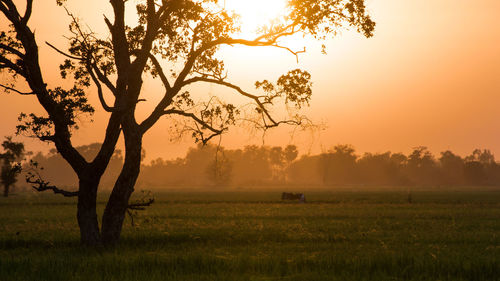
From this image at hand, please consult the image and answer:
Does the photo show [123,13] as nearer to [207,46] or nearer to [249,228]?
[207,46]

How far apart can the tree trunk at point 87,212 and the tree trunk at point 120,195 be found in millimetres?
497

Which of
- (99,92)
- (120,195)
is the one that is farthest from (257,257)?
(99,92)

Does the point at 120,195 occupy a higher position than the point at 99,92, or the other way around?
the point at 99,92

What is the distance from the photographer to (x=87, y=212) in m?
19.0

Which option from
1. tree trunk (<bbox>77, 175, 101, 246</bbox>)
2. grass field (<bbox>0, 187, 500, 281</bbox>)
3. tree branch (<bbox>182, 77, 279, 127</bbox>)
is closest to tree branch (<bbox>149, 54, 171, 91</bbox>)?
tree branch (<bbox>182, 77, 279, 127</bbox>)

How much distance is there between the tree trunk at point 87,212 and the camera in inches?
746

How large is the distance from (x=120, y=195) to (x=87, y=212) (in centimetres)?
141

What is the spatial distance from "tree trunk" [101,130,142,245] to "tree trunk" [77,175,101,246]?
0.50 meters

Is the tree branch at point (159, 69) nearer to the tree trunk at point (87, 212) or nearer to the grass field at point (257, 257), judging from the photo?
the tree trunk at point (87, 212)

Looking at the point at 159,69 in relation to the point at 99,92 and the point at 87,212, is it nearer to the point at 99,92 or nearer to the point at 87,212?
the point at 99,92

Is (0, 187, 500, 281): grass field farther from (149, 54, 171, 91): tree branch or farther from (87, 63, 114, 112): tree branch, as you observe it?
(149, 54, 171, 91): tree branch

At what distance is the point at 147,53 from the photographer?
786 inches

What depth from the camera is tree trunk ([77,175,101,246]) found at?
1895 cm

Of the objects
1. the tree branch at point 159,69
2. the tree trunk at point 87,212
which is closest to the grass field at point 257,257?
the tree trunk at point 87,212
